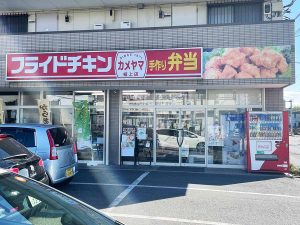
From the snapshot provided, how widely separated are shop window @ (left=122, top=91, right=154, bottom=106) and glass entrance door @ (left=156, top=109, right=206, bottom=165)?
0.58m

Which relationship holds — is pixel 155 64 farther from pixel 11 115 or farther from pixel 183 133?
pixel 11 115

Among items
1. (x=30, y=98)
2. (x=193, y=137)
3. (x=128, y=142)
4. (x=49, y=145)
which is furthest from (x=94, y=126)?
(x=49, y=145)

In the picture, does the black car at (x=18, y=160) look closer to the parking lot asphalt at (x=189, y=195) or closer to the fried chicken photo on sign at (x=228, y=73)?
the parking lot asphalt at (x=189, y=195)

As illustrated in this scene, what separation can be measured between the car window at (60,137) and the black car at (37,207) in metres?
4.87

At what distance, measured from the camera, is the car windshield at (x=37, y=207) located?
2.74 metres

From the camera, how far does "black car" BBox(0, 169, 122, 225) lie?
9.00ft

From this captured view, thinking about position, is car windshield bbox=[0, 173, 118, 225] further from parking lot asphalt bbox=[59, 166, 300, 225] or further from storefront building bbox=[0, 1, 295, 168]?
storefront building bbox=[0, 1, 295, 168]

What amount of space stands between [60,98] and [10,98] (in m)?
2.34

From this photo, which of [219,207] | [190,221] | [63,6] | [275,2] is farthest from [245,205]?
[63,6]

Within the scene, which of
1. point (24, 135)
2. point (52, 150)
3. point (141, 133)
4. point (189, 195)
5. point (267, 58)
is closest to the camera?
point (52, 150)

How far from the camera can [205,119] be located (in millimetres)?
12383

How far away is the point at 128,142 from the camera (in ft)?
41.0

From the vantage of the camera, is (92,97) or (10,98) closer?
(92,97)

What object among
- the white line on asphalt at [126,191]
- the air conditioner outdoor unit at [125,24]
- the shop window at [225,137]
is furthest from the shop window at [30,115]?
the shop window at [225,137]
